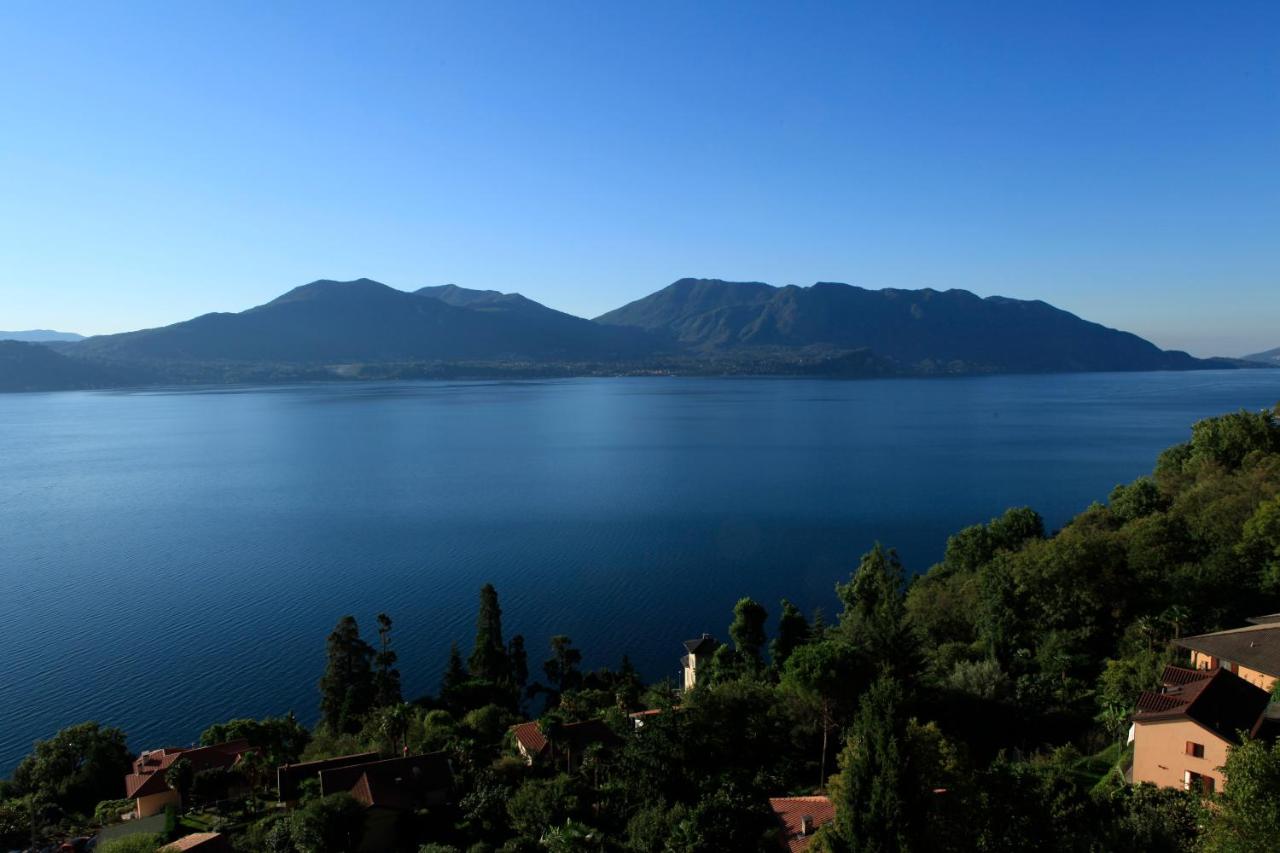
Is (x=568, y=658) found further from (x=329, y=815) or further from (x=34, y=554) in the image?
(x=34, y=554)

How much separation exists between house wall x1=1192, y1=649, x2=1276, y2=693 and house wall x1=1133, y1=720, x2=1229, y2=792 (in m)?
3.26

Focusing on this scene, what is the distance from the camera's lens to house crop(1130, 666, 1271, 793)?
12.9 meters

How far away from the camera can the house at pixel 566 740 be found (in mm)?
17984

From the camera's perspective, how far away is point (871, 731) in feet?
35.4

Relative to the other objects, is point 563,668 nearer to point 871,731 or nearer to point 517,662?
point 517,662

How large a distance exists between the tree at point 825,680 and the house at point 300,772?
10.3 m

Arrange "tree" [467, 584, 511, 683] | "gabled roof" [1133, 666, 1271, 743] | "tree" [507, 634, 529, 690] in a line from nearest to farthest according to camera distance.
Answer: "gabled roof" [1133, 666, 1271, 743]
"tree" [467, 584, 511, 683]
"tree" [507, 634, 529, 690]

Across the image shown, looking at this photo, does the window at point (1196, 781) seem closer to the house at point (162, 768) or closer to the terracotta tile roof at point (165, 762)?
the house at point (162, 768)

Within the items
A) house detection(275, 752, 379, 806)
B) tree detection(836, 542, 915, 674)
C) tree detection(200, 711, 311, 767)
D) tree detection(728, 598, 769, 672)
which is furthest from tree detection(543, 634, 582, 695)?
tree detection(836, 542, 915, 674)

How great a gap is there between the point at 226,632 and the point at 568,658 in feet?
58.5

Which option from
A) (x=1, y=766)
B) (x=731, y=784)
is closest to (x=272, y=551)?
(x=1, y=766)

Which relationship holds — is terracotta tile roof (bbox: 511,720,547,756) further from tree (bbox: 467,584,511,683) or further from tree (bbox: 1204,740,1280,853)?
tree (bbox: 1204,740,1280,853)

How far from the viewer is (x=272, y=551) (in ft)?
157

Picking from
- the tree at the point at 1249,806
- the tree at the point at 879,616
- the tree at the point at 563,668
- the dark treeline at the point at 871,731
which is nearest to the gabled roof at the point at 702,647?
the dark treeline at the point at 871,731
